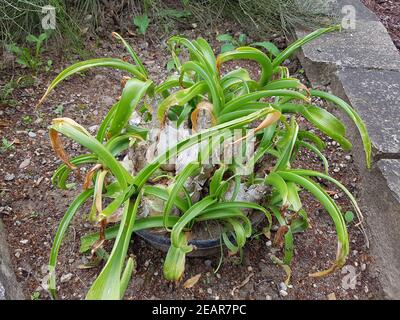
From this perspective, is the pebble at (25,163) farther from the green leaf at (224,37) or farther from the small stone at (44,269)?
the green leaf at (224,37)

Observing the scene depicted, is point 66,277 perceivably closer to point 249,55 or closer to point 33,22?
point 249,55

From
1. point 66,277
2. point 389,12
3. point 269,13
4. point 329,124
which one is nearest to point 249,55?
point 329,124

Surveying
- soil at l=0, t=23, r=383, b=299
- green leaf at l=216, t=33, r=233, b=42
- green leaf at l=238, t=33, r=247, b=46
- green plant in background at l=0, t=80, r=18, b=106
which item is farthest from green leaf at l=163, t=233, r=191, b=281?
green leaf at l=238, t=33, r=247, b=46

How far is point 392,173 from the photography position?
4.81 ft

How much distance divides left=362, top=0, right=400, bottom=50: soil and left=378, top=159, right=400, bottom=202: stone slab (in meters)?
1.24

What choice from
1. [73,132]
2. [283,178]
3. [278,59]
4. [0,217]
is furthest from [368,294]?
[0,217]

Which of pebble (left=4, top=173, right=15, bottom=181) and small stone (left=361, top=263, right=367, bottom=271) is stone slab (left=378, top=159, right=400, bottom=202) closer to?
small stone (left=361, top=263, right=367, bottom=271)

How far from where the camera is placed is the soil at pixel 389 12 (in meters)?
2.55

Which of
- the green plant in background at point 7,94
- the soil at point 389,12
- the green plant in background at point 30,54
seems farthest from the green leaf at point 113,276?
the soil at point 389,12

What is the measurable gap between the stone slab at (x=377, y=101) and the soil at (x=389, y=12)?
Answer: 2.50ft

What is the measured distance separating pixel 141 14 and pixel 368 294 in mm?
1652

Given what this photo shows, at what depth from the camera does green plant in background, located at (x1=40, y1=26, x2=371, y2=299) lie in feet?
3.42

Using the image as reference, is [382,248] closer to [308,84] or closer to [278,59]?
[278,59]

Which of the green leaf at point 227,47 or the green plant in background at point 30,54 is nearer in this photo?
the green plant in background at point 30,54
